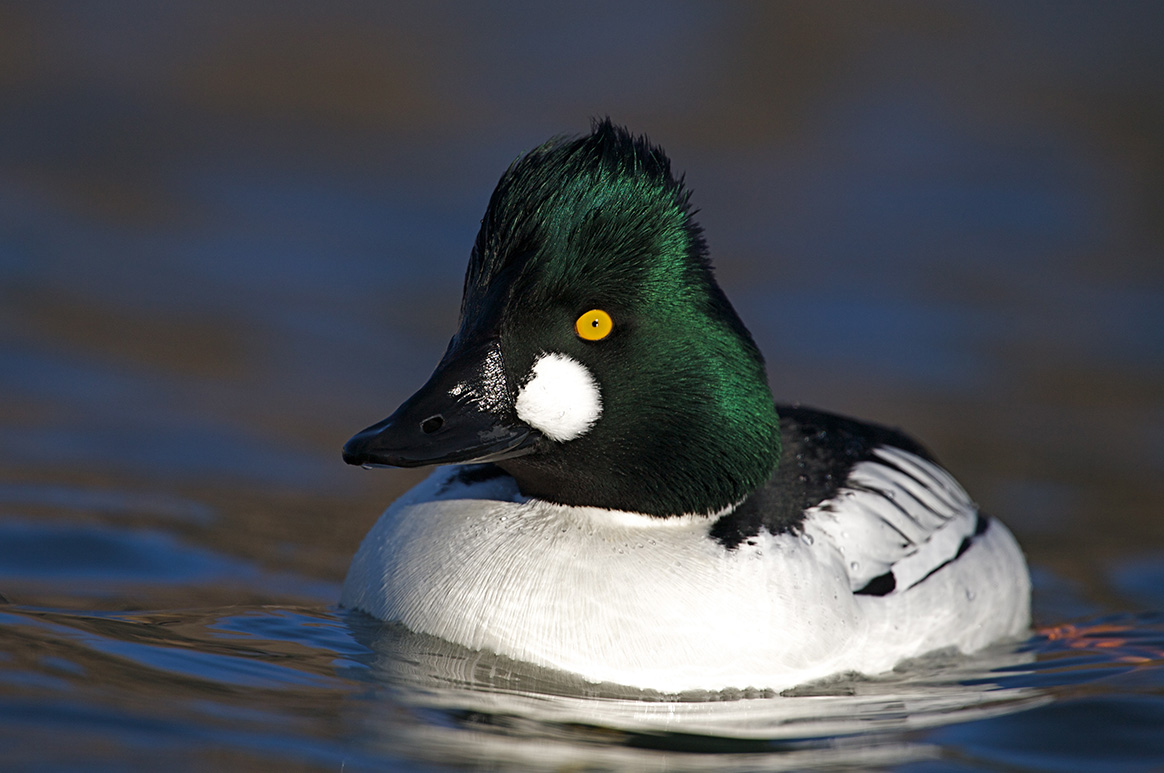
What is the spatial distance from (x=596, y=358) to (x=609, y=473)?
39 centimetres

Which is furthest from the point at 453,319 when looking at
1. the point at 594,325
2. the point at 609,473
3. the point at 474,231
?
the point at 594,325

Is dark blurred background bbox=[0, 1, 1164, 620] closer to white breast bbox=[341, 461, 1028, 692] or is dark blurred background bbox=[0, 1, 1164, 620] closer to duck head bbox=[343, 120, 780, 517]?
white breast bbox=[341, 461, 1028, 692]

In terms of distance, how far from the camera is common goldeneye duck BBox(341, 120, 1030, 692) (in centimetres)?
475

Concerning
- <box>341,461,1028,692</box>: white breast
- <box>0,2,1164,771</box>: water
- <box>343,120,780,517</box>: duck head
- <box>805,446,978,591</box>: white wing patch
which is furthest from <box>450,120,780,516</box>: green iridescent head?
<box>0,2,1164,771</box>: water

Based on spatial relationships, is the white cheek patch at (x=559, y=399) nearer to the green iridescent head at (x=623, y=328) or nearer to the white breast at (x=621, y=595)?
the green iridescent head at (x=623, y=328)

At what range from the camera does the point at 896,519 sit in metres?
5.82

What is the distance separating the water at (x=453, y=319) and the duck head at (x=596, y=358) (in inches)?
27.3

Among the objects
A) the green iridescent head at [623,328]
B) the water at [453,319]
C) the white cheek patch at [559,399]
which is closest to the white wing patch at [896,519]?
the water at [453,319]

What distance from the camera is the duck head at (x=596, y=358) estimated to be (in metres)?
4.74

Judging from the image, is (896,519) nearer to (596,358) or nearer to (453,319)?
(596,358)

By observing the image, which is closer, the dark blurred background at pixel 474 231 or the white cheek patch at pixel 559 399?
the white cheek patch at pixel 559 399

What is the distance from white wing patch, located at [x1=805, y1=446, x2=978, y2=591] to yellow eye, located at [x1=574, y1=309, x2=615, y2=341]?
3.60 feet

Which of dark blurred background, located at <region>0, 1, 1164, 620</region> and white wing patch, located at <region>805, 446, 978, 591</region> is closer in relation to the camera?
white wing patch, located at <region>805, 446, 978, 591</region>

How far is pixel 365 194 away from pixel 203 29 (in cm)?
290
